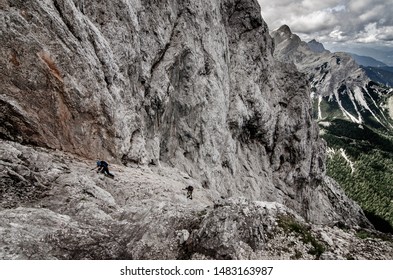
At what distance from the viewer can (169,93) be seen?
4697cm

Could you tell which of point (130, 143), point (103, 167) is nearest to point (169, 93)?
point (130, 143)

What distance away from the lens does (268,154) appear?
7506 centimetres

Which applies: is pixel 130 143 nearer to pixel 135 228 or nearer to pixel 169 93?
pixel 169 93

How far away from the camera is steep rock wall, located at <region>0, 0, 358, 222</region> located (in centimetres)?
2522

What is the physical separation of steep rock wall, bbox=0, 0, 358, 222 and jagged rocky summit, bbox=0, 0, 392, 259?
158 millimetres

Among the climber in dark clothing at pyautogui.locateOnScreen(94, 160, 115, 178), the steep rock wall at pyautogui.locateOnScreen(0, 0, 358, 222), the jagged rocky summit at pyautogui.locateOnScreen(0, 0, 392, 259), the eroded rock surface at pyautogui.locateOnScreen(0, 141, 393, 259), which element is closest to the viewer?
the eroded rock surface at pyautogui.locateOnScreen(0, 141, 393, 259)

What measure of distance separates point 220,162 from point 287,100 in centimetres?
3648

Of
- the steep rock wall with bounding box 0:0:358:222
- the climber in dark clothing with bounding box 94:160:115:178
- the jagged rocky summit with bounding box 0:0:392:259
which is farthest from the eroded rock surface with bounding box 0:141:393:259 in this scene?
the steep rock wall with bounding box 0:0:358:222

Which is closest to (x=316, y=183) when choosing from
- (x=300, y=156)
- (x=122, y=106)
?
(x=300, y=156)

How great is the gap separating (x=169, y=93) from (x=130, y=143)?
15.1 meters

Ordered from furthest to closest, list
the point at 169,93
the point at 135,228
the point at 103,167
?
1. the point at 169,93
2. the point at 103,167
3. the point at 135,228

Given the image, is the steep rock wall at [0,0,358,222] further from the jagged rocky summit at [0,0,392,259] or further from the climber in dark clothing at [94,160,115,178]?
the climber in dark clothing at [94,160,115,178]

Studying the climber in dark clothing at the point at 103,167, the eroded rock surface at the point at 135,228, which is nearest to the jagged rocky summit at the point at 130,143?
the eroded rock surface at the point at 135,228

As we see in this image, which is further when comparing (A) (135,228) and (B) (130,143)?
(B) (130,143)
